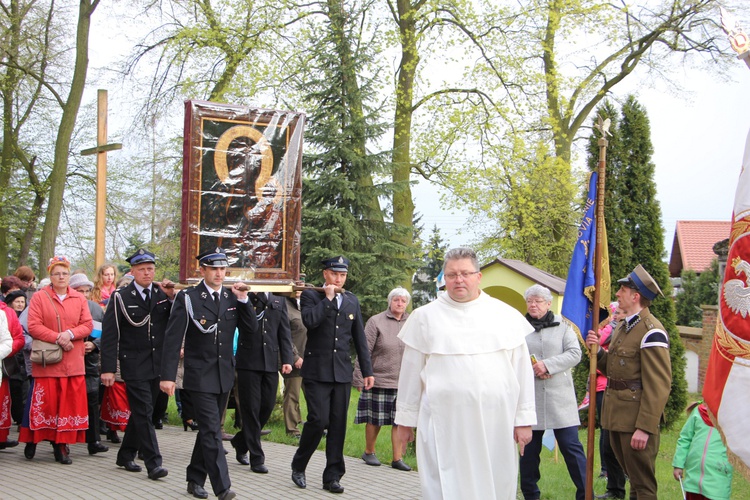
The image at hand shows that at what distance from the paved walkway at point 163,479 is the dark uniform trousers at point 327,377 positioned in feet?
1.22

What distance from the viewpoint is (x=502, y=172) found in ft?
85.0

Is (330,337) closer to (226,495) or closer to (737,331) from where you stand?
(226,495)

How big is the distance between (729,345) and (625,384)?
2786 mm

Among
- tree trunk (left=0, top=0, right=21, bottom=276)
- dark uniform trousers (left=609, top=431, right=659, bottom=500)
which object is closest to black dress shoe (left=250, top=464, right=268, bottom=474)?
dark uniform trousers (left=609, top=431, right=659, bottom=500)

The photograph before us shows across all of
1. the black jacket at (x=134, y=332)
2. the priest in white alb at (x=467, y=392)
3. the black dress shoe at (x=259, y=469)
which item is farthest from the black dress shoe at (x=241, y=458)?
the priest in white alb at (x=467, y=392)

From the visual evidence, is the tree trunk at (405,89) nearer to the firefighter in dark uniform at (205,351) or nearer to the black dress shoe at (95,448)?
the black dress shoe at (95,448)

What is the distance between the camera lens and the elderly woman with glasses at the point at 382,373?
31.7ft

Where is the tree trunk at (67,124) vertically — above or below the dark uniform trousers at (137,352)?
above

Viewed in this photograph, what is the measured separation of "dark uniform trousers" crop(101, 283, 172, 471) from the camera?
8352 mm

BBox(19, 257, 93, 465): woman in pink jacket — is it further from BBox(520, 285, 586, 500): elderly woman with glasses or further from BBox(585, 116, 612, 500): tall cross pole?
BBox(585, 116, 612, 500): tall cross pole

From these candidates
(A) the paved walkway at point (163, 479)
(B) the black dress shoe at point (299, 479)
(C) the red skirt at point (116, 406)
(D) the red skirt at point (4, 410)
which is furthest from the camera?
(C) the red skirt at point (116, 406)

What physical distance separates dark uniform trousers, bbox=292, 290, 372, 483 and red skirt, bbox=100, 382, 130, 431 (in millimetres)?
2700

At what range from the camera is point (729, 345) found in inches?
163

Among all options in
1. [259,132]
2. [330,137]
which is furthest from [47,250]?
[259,132]
